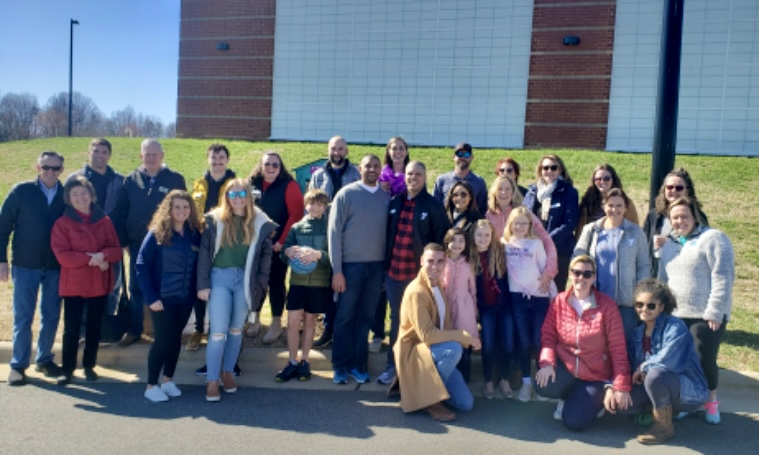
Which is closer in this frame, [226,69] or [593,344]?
[593,344]

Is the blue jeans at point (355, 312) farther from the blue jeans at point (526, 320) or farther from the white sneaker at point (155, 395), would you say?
the white sneaker at point (155, 395)

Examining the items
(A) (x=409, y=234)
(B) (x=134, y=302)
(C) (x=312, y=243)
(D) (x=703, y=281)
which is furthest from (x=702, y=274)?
(B) (x=134, y=302)

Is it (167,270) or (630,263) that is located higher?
(630,263)

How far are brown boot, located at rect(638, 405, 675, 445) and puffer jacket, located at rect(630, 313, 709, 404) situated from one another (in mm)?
204

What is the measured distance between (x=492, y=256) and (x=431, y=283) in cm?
64

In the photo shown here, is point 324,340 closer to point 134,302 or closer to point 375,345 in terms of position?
point 375,345

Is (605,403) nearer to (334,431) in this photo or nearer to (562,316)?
(562,316)

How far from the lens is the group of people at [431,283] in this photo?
488cm

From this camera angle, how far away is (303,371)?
5777 millimetres

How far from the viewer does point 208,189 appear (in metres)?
6.30

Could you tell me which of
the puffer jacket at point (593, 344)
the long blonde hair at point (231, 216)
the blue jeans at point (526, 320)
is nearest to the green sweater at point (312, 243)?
the long blonde hair at point (231, 216)

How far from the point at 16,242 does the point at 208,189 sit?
5.67ft

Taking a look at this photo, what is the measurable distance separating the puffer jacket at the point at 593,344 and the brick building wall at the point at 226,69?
55.2 feet

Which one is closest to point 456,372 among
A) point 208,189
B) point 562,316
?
point 562,316
